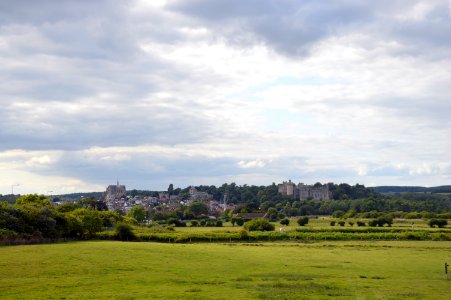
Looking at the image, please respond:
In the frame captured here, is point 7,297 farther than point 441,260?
No

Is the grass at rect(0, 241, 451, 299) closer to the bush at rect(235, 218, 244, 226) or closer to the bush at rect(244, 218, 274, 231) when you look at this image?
the bush at rect(244, 218, 274, 231)

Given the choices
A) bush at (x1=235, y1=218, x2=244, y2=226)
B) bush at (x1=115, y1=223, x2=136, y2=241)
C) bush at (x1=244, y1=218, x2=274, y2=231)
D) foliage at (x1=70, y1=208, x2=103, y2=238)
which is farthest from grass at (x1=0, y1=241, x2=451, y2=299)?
bush at (x1=235, y1=218, x2=244, y2=226)

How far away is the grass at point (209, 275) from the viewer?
3444cm

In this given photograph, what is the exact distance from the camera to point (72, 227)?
8431 centimetres

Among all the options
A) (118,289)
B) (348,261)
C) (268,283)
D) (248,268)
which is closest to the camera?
(118,289)

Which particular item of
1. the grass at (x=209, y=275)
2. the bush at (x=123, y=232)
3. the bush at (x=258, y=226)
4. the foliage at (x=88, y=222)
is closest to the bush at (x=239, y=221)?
the bush at (x=258, y=226)

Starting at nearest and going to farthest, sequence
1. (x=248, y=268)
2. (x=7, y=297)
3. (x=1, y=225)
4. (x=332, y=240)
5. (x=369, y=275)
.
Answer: (x=7, y=297), (x=369, y=275), (x=248, y=268), (x=1, y=225), (x=332, y=240)

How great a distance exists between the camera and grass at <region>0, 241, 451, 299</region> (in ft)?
113

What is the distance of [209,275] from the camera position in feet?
144

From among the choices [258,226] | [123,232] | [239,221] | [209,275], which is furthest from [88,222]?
[239,221]

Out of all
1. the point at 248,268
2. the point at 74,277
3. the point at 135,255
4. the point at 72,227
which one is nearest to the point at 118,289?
the point at 74,277

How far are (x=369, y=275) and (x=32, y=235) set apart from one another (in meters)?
51.4

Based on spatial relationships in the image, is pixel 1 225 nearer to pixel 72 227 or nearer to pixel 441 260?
pixel 72 227

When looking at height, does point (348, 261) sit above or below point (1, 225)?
below
